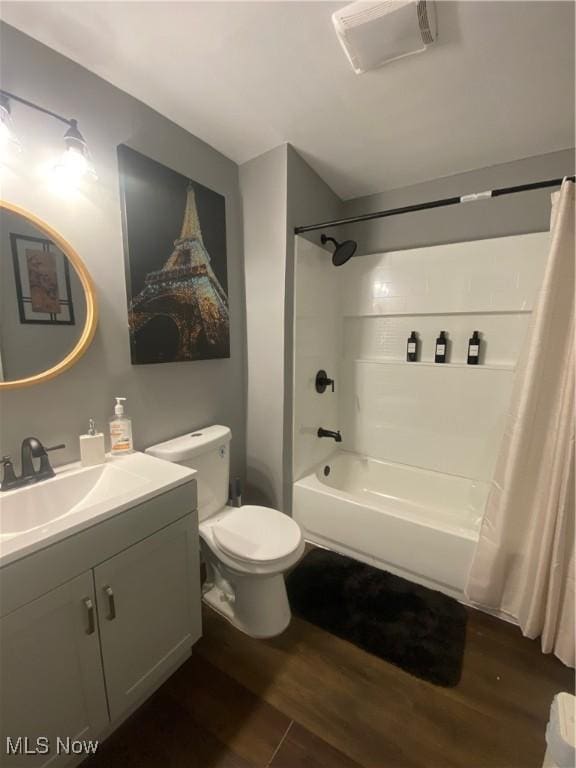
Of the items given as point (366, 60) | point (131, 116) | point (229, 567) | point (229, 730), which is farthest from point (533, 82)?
point (229, 730)

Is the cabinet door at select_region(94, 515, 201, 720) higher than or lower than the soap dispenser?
lower

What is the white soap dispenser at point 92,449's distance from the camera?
3.90ft

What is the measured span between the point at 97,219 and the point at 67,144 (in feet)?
0.78

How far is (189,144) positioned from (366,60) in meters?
0.88

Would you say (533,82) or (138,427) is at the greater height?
(533,82)

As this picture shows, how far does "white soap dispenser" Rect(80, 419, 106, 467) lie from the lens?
119cm

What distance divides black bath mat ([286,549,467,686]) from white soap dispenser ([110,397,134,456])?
113 cm

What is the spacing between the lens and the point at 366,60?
3.79 ft


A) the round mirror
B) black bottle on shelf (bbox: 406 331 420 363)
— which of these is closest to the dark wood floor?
the round mirror

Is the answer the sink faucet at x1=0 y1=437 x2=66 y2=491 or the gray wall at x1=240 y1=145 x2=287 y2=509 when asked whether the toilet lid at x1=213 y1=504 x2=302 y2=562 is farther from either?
the sink faucet at x1=0 y1=437 x2=66 y2=491

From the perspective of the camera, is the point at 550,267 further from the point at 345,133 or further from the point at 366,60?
the point at 345,133

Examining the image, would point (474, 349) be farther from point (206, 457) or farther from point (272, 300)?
point (206, 457)

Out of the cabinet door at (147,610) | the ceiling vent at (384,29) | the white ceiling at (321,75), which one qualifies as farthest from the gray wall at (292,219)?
the cabinet door at (147,610)

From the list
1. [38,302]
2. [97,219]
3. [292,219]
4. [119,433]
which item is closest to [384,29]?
[292,219]
